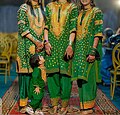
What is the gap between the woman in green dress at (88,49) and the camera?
3455mm

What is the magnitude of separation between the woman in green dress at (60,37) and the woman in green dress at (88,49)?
0.27 feet

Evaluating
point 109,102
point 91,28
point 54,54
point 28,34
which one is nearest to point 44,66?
point 54,54

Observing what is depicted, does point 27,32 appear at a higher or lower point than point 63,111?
higher

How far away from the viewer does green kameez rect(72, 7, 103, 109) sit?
11.3 feet

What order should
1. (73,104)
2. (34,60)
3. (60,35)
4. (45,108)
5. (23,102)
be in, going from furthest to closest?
(73,104) → (45,108) → (23,102) → (60,35) → (34,60)

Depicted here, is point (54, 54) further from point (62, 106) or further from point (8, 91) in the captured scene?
point (8, 91)

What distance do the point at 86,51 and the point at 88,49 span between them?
32mm

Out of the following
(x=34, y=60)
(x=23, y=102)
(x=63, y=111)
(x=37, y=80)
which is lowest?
(x=63, y=111)

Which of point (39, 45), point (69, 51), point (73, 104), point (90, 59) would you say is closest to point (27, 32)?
point (39, 45)

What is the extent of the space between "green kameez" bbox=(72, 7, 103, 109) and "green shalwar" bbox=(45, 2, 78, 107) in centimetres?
9

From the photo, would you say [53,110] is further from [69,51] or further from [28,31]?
[28,31]

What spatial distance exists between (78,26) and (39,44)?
0.48m

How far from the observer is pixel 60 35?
3.49m

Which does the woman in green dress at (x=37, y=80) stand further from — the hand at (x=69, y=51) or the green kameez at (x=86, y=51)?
the green kameez at (x=86, y=51)
